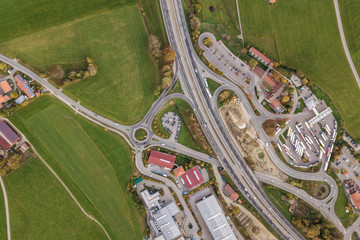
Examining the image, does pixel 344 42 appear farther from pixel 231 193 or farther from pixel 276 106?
pixel 231 193

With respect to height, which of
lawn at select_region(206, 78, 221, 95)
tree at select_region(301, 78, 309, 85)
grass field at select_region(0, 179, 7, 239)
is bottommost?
tree at select_region(301, 78, 309, 85)

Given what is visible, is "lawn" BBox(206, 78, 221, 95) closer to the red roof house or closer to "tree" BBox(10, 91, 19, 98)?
the red roof house

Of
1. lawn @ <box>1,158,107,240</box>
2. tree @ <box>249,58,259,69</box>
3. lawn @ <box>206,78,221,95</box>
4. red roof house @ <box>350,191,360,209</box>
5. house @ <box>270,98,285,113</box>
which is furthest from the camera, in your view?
lawn @ <box>206,78,221,95</box>

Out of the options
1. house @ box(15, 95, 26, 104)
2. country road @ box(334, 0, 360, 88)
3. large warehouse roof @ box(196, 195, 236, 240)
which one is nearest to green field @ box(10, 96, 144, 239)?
house @ box(15, 95, 26, 104)

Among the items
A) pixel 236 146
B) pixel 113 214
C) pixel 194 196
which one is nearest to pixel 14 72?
pixel 113 214

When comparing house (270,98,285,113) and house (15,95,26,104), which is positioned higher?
house (15,95,26,104)

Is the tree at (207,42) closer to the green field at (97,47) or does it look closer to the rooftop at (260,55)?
the rooftop at (260,55)
